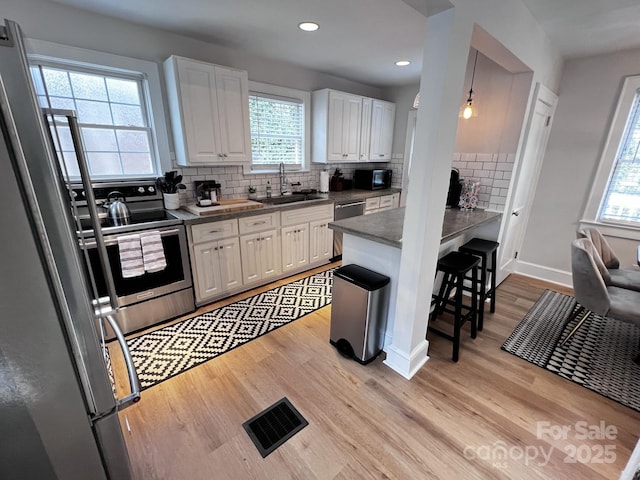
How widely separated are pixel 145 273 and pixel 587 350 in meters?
3.65

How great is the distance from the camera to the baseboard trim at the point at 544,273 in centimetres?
340

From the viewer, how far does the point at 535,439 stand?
5.11 feet

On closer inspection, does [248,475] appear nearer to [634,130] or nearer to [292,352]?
[292,352]

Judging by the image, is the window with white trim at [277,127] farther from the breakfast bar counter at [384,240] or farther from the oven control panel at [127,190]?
the breakfast bar counter at [384,240]

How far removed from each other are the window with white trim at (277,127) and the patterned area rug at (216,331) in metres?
1.60

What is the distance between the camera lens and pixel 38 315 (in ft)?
2.21

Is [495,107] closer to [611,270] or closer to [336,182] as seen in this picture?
[611,270]

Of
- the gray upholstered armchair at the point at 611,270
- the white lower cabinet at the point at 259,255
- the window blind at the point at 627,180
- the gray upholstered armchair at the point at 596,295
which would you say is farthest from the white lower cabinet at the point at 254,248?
the window blind at the point at 627,180

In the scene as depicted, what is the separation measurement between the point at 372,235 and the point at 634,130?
317cm

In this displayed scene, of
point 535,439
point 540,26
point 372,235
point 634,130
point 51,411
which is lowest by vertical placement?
point 535,439

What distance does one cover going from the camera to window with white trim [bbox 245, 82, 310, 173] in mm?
3338

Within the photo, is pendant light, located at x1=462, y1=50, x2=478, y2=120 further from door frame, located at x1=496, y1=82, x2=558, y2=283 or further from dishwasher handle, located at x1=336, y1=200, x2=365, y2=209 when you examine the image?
dishwasher handle, located at x1=336, y1=200, x2=365, y2=209

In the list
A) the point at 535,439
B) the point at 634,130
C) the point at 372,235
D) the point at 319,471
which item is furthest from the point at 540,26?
the point at 319,471

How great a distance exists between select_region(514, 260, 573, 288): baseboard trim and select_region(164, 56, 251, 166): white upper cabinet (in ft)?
12.4
